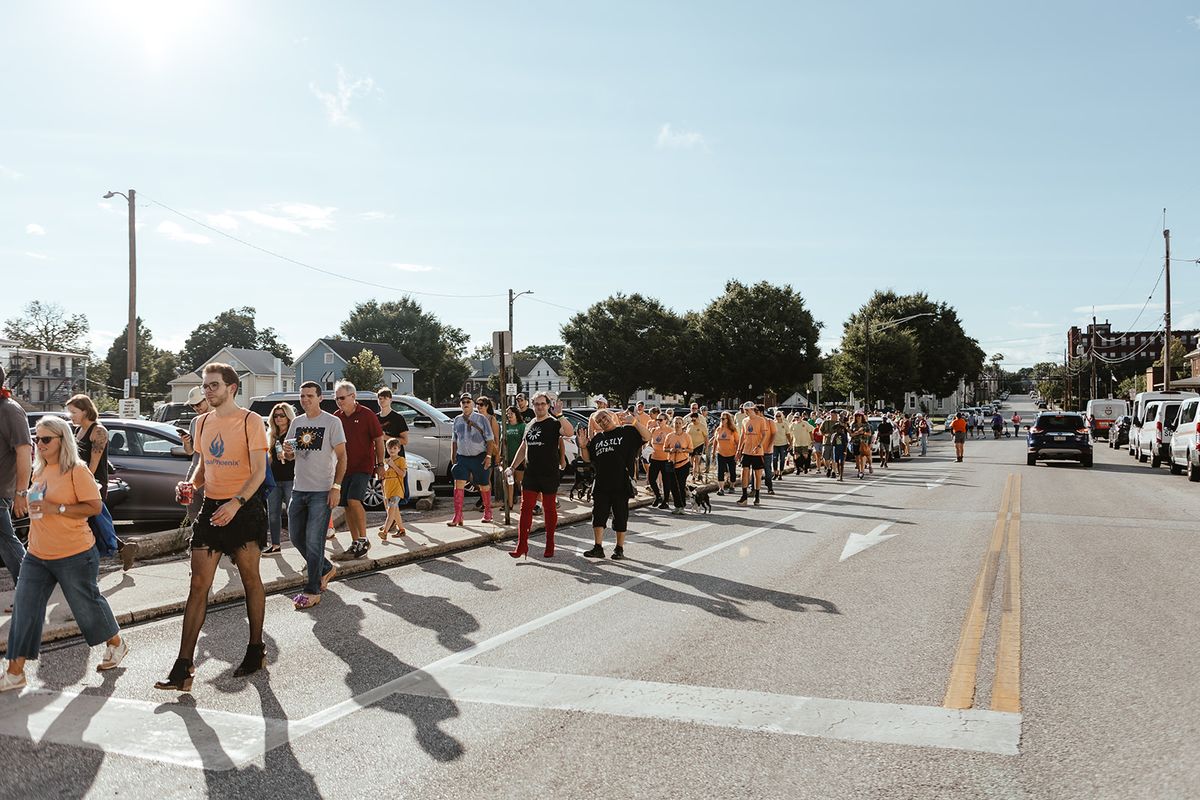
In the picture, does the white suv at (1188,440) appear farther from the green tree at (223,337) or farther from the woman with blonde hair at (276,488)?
the green tree at (223,337)

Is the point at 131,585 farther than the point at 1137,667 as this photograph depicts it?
Yes

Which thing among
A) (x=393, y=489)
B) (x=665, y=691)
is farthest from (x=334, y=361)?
(x=665, y=691)

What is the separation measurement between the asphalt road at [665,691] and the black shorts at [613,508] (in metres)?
0.74

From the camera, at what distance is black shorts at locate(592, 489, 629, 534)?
10414 mm

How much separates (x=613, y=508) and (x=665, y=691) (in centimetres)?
530

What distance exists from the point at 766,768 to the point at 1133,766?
152cm

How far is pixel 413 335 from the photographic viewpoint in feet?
347

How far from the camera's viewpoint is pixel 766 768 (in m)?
4.05

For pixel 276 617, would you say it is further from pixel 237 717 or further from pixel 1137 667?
pixel 1137 667

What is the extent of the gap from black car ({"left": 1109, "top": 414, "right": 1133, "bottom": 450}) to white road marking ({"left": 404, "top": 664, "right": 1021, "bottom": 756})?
41.7 meters

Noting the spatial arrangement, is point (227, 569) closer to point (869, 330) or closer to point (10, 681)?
point (10, 681)

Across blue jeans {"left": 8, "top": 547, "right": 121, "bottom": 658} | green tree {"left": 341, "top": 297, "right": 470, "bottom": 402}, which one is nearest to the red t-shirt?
blue jeans {"left": 8, "top": 547, "right": 121, "bottom": 658}

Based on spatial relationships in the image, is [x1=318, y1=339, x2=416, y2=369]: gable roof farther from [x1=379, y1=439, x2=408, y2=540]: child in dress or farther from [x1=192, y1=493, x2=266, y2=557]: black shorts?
[x1=192, y1=493, x2=266, y2=557]: black shorts

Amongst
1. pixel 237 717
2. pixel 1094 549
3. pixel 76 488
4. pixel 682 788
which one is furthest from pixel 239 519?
pixel 1094 549
